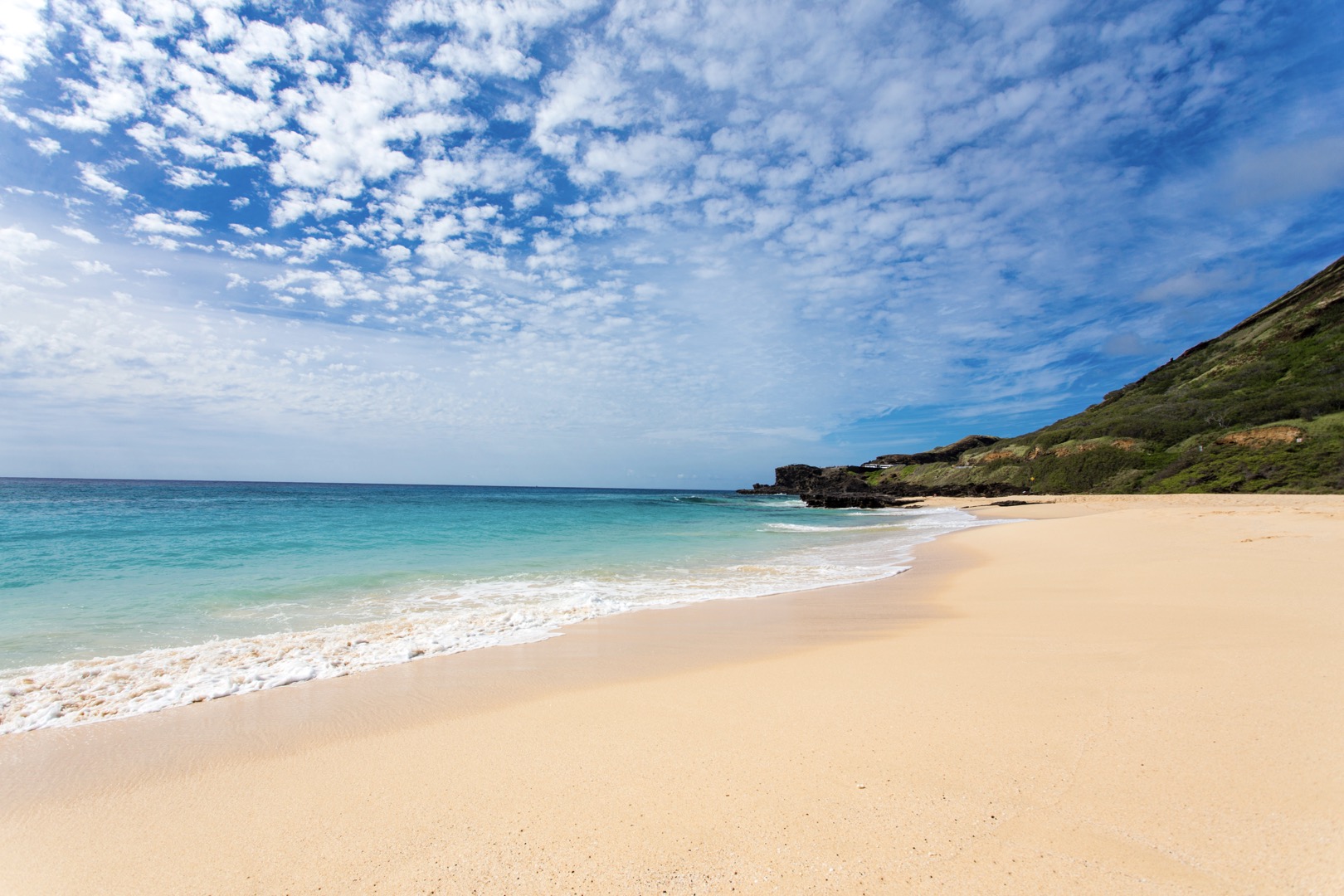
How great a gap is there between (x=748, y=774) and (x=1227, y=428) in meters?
52.0

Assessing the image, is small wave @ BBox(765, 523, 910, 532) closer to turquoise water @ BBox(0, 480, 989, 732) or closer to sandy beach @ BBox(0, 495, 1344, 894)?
turquoise water @ BBox(0, 480, 989, 732)

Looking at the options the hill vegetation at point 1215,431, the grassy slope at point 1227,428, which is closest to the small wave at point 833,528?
the grassy slope at point 1227,428

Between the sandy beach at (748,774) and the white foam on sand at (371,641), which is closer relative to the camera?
the sandy beach at (748,774)

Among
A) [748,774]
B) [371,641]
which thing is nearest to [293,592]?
[371,641]

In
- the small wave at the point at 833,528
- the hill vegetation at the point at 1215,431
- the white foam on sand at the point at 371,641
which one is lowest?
the white foam on sand at the point at 371,641

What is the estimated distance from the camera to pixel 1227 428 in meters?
37.6

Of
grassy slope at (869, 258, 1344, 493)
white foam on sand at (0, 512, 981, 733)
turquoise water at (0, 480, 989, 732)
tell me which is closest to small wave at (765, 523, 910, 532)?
turquoise water at (0, 480, 989, 732)

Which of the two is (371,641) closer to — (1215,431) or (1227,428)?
(1227,428)

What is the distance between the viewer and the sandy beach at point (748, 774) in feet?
7.03

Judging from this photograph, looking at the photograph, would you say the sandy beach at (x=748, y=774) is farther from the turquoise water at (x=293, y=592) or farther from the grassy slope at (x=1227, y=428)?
the grassy slope at (x=1227, y=428)

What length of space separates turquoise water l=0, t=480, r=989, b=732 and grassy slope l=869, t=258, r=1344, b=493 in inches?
1045

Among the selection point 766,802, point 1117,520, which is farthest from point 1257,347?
point 766,802

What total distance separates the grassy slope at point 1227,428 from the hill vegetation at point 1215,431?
103 millimetres

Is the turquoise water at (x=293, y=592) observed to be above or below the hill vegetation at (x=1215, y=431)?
below
